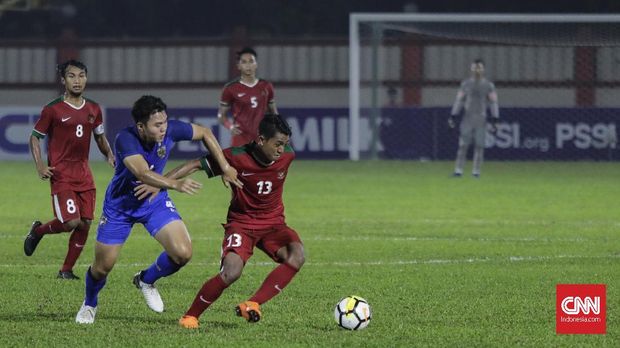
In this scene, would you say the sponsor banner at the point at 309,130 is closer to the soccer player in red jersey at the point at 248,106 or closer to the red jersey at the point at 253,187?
the soccer player in red jersey at the point at 248,106

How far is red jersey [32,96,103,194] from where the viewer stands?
11.5 meters

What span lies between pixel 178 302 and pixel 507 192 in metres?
11.4

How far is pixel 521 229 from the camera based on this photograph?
15500 mm

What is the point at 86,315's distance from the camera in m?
8.83

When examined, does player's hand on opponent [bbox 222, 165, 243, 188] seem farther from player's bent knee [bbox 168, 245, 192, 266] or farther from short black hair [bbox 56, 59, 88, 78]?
short black hair [bbox 56, 59, 88, 78]

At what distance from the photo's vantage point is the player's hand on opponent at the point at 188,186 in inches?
326

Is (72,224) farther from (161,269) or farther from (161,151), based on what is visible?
(161,151)

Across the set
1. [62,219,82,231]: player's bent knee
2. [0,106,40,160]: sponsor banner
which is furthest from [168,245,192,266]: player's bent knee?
[0,106,40,160]: sponsor banner

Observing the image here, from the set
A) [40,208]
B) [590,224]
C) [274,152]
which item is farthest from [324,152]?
[274,152]

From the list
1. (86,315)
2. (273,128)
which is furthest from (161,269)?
(273,128)

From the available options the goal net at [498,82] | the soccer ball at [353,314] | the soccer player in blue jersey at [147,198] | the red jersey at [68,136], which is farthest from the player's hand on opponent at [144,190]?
the goal net at [498,82]

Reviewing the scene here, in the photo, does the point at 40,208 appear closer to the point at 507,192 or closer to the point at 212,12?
the point at 507,192

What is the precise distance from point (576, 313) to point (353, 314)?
1341 mm

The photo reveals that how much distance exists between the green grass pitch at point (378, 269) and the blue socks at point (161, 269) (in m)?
0.23
